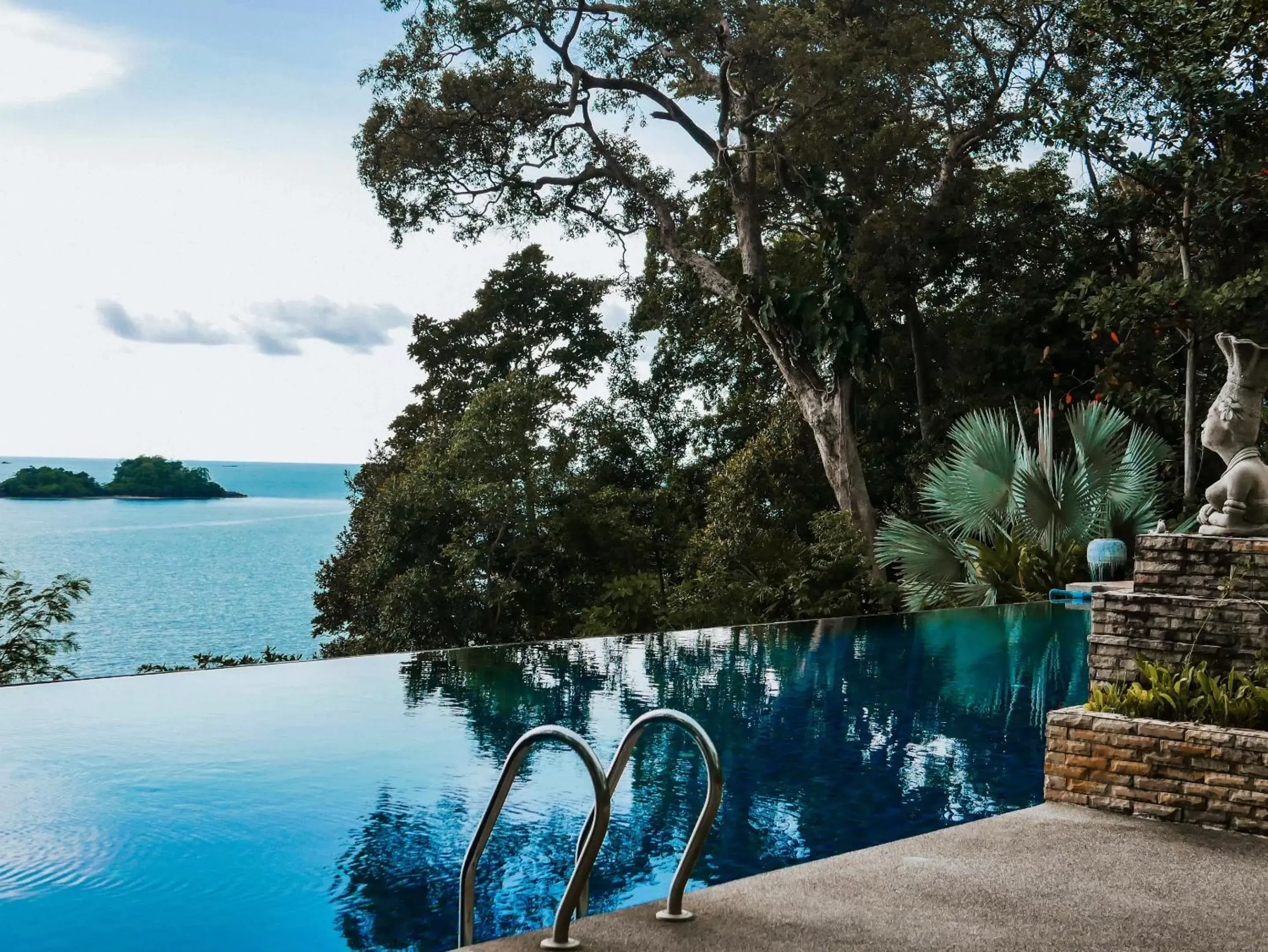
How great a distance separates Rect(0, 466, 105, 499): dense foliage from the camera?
2406 cm

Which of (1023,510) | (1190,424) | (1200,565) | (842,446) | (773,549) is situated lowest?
(773,549)

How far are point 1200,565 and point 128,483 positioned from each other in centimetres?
2494

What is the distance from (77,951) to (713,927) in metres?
2.00

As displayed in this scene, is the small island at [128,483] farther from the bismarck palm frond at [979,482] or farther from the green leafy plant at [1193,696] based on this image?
the green leafy plant at [1193,696]

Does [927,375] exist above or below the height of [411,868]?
above

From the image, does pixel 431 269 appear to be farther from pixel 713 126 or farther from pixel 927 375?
pixel 927 375

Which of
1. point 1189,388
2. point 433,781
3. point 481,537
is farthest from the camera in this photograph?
point 481,537

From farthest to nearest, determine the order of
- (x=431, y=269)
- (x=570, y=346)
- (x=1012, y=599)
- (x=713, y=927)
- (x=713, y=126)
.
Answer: (x=431, y=269), (x=570, y=346), (x=713, y=126), (x=1012, y=599), (x=713, y=927)

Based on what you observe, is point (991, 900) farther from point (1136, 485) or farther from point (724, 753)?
point (1136, 485)

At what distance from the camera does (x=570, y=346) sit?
70.8 feet

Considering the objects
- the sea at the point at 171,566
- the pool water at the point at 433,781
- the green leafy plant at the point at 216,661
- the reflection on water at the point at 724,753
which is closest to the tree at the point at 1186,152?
the reflection on water at the point at 724,753

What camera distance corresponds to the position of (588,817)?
9.86 ft

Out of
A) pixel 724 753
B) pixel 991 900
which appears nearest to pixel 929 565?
pixel 724 753

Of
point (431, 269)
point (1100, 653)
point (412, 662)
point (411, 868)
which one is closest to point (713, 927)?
point (411, 868)
